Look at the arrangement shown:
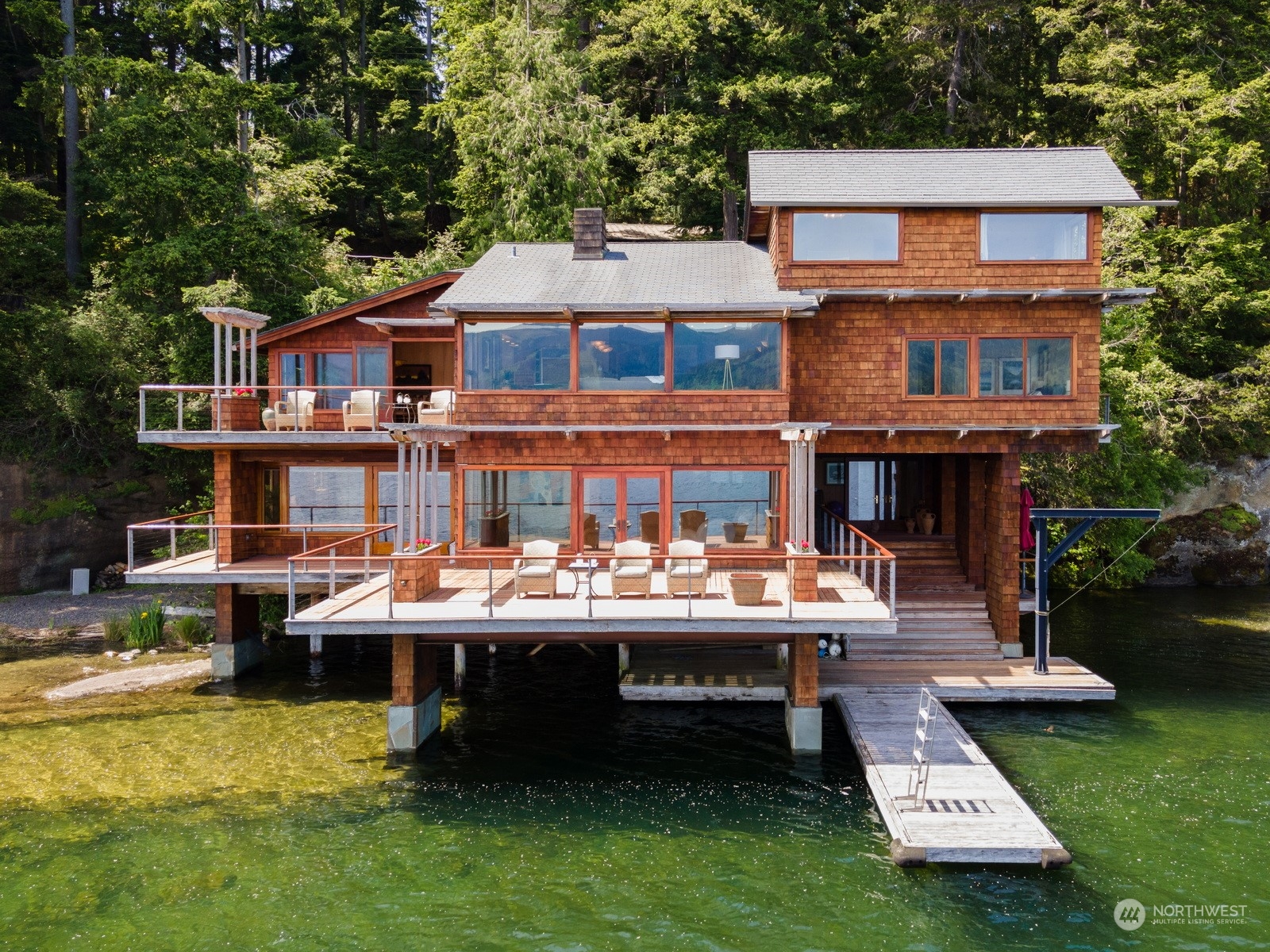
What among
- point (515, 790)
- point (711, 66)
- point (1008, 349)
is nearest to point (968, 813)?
point (515, 790)

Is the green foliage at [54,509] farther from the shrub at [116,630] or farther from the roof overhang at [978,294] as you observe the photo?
the roof overhang at [978,294]

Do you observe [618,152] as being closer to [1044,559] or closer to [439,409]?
[439,409]

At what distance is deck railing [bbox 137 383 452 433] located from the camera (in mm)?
19906

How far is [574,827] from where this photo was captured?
12.5 m

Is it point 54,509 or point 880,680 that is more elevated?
point 54,509

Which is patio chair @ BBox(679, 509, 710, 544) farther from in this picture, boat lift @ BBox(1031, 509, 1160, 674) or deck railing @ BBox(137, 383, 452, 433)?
boat lift @ BBox(1031, 509, 1160, 674)

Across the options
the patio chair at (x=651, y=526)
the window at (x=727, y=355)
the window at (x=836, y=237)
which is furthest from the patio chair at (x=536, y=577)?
the window at (x=836, y=237)

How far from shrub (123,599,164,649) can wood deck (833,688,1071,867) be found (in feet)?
55.1

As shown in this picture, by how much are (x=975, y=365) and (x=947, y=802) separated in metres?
9.63

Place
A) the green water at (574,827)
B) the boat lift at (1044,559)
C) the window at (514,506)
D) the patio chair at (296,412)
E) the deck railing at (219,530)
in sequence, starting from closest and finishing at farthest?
the green water at (574,827)
the boat lift at (1044,559)
the window at (514,506)
the deck railing at (219,530)
the patio chair at (296,412)

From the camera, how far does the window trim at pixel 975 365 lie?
1872 cm

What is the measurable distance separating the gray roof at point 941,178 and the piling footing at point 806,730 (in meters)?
9.94

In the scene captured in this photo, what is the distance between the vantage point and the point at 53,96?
107ft

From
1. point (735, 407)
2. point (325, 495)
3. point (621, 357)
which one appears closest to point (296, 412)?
point (325, 495)
